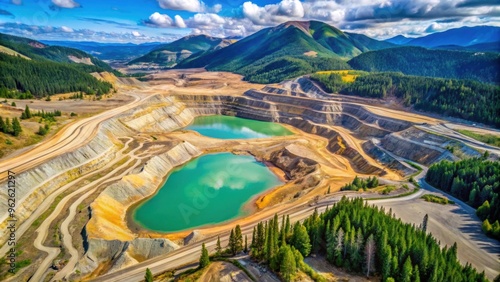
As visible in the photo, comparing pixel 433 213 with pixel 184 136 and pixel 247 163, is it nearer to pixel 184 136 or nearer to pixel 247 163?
pixel 247 163

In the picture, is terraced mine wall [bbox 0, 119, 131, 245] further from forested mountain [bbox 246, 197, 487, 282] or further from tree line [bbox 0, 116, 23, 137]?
forested mountain [bbox 246, 197, 487, 282]

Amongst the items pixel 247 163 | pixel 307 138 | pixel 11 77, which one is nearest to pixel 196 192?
pixel 247 163

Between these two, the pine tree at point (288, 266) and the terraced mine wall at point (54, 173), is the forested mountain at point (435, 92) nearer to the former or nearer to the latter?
the pine tree at point (288, 266)

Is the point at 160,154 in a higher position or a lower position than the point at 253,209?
higher

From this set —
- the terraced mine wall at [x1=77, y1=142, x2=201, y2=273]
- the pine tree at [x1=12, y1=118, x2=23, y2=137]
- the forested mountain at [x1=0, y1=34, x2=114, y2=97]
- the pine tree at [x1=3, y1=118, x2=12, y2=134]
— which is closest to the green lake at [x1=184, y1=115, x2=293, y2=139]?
the terraced mine wall at [x1=77, y1=142, x2=201, y2=273]

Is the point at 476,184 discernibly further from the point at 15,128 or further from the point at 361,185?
the point at 15,128
